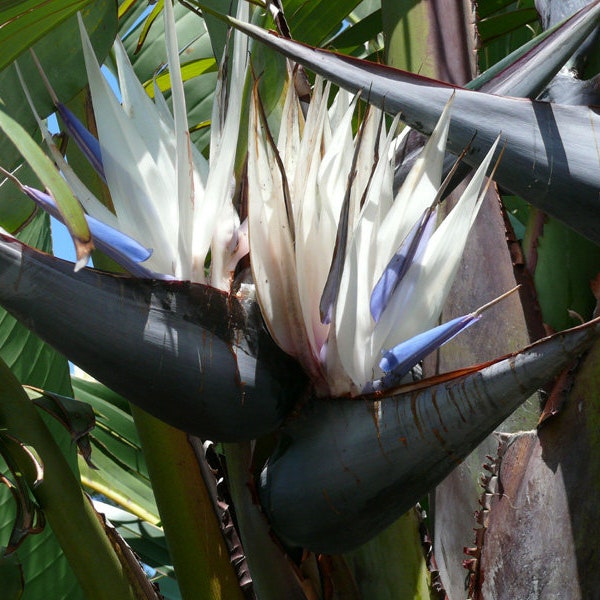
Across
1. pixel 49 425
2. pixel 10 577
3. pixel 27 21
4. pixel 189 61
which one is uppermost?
pixel 189 61

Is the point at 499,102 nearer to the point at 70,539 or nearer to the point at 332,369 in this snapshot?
the point at 332,369

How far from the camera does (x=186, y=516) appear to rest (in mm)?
587

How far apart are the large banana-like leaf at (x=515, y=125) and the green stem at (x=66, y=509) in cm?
28

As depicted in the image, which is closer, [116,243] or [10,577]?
[116,243]

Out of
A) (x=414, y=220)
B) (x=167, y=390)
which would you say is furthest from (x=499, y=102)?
(x=167, y=390)

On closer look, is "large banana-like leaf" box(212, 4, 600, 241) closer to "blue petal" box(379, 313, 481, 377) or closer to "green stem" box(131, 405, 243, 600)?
"blue petal" box(379, 313, 481, 377)

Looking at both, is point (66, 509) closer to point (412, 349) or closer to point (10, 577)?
point (10, 577)

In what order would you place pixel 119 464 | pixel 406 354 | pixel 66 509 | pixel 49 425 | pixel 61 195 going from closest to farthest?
pixel 61 195 < pixel 406 354 < pixel 66 509 < pixel 49 425 < pixel 119 464

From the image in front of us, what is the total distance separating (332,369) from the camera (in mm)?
411

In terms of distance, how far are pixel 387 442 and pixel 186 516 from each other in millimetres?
245

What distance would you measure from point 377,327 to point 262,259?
64 mm

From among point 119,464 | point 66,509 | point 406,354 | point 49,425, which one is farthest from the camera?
point 119,464

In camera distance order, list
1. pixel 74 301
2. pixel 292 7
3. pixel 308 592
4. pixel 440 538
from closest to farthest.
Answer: pixel 74 301
pixel 308 592
pixel 440 538
pixel 292 7

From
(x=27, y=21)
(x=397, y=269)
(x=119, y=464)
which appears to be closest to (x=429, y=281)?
(x=397, y=269)
